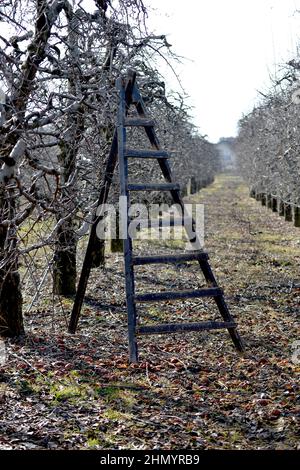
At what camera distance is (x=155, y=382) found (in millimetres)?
6309

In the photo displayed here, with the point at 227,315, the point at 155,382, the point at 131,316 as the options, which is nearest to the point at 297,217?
the point at 227,315

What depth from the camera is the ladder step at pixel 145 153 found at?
724 centimetres

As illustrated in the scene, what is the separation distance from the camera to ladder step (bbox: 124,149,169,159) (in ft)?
23.8

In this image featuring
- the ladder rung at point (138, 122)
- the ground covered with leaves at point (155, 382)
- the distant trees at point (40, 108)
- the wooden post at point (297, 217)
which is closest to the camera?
the ground covered with leaves at point (155, 382)

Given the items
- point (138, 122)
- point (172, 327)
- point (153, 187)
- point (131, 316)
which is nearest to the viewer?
point (131, 316)

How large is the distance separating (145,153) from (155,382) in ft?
9.13

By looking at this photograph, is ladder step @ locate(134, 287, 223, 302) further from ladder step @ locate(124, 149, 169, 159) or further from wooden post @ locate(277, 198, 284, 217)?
wooden post @ locate(277, 198, 284, 217)

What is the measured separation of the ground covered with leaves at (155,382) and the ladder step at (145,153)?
212cm

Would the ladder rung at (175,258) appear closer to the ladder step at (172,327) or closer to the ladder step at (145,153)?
the ladder step at (172,327)

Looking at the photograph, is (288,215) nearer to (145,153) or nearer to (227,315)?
(227,315)

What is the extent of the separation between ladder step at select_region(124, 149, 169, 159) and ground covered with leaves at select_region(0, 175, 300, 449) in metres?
2.12

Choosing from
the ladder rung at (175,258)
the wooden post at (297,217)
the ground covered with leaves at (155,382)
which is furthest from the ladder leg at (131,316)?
the wooden post at (297,217)
